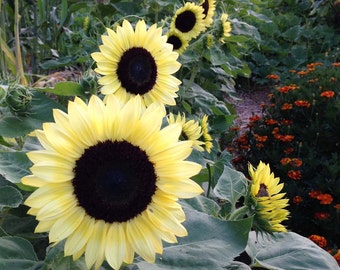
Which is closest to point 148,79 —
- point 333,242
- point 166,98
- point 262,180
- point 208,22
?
point 166,98

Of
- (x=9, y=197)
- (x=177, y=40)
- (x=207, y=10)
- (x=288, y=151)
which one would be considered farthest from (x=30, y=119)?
(x=288, y=151)

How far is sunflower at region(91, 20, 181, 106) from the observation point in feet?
2.67

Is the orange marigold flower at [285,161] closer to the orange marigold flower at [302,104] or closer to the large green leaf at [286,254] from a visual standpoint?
the orange marigold flower at [302,104]

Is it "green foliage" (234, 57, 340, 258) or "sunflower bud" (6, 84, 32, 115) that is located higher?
"sunflower bud" (6, 84, 32, 115)

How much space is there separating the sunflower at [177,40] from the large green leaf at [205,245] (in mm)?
859

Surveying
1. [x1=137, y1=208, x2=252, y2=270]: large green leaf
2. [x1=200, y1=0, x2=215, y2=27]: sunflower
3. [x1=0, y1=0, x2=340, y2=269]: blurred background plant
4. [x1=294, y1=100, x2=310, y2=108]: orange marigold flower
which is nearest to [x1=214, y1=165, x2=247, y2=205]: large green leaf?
[x1=0, y1=0, x2=340, y2=269]: blurred background plant

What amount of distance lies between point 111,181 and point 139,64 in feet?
1.15

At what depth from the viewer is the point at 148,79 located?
2.77 feet

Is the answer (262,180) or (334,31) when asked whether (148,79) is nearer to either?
(262,180)

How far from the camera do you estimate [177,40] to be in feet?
4.72

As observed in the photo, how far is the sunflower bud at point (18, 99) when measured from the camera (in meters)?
0.68

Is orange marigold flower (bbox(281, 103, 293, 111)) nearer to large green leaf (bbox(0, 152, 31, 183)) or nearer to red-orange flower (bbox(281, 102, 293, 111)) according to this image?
red-orange flower (bbox(281, 102, 293, 111))

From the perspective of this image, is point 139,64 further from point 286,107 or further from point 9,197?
point 286,107

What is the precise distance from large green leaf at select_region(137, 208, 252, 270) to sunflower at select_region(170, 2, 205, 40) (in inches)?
35.7
